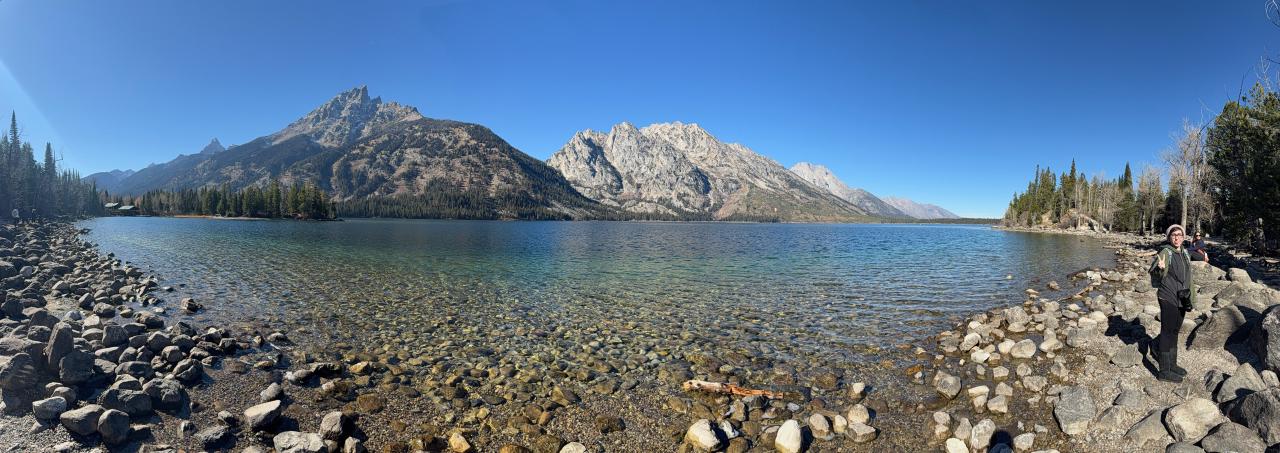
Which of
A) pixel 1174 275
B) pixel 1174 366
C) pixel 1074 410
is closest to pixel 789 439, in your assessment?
pixel 1074 410

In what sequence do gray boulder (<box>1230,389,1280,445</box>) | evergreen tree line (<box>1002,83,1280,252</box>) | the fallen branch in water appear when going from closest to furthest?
1. gray boulder (<box>1230,389,1280,445</box>)
2. the fallen branch in water
3. evergreen tree line (<box>1002,83,1280,252</box>)

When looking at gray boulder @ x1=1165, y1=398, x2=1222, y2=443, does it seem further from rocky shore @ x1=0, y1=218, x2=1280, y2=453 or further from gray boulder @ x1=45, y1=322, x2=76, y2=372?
gray boulder @ x1=45, y1=322, x2=76, y2=372

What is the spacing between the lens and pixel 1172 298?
Result: 34.2ft

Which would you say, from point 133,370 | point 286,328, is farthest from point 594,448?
point 286,328

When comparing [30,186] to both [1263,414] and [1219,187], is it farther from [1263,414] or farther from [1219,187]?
[1219,187]

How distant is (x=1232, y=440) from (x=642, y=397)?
10072 mm

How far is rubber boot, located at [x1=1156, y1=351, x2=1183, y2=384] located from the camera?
33.2 ft

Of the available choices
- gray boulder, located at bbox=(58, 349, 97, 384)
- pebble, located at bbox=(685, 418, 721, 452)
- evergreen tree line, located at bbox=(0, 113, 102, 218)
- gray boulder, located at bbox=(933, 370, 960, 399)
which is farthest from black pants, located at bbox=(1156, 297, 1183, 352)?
evergreen tree line, located at bbox=(0, 113, 102, 218)

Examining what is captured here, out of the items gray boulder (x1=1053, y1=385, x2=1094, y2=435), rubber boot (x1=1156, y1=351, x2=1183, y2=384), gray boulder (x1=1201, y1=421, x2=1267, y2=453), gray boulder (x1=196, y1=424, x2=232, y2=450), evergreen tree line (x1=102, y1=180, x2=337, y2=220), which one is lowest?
gray boulder (x1=196, y1=424, x2=232, y2=450)

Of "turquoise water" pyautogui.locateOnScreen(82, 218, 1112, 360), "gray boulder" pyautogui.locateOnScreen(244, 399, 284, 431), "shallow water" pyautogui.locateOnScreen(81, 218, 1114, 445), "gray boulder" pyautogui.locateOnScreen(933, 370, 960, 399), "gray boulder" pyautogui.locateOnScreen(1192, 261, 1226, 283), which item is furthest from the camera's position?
"gray boulder" pyautogui.locateOnScreen(1192, 261, 1226, 283)

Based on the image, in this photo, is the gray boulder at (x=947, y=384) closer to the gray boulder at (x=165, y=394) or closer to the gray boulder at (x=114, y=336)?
the gray boulder at (x=165, y=394)

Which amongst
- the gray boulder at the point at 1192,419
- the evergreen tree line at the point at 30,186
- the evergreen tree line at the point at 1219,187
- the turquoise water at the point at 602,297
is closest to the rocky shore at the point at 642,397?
the gray boulder at the point at 1192,419

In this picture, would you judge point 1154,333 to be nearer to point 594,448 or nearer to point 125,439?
point 594,448

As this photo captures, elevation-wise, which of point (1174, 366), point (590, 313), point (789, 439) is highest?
point (1174, 366)
